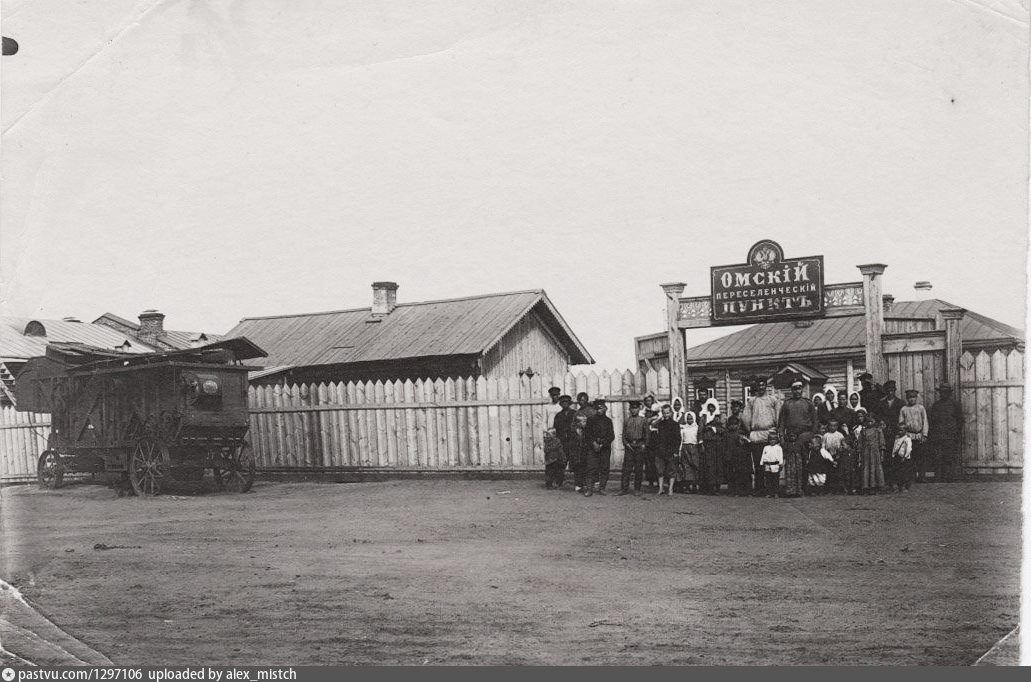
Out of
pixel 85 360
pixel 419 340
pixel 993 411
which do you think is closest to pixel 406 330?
pixel 419 340

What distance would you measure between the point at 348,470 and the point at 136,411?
4.19m

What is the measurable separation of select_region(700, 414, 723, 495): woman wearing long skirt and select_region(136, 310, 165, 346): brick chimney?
1591 cm

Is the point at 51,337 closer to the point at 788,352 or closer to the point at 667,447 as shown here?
the point at 667,447

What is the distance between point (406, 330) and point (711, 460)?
11.8m

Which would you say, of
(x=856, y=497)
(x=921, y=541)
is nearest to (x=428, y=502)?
(x=856, y=497)

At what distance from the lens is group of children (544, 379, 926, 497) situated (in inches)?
465

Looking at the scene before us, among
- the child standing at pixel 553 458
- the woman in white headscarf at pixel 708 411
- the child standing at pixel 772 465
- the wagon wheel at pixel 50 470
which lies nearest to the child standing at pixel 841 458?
the child standing at pixel 772 465

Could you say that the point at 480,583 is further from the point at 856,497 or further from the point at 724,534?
the point at 856,497

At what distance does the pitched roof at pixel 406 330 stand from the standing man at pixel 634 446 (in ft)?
27.5

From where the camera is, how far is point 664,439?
12.4 meters

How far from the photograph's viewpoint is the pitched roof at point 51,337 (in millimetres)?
18094

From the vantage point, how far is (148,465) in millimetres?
13500

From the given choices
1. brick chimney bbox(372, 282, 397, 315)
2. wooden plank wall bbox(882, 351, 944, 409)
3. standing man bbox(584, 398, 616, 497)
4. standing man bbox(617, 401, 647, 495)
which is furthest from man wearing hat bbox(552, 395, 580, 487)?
brick chimney bbox(372, 282, 397, 315)

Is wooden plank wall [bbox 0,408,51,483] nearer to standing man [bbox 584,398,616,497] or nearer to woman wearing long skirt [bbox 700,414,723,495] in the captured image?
standing man [bbox 584,398,616,497]
